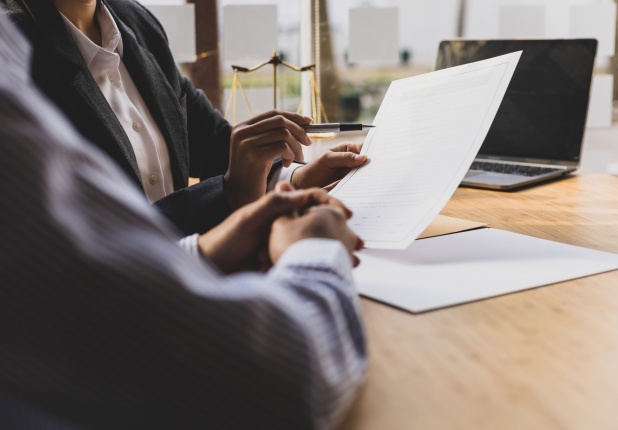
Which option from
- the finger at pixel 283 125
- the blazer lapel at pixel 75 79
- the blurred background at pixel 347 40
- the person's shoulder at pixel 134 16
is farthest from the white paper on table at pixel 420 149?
the blurred background at pixel 347 40

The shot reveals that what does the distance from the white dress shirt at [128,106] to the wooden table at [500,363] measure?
751 millimetres

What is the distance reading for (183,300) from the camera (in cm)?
46

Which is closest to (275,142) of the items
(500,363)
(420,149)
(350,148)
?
(350,148)

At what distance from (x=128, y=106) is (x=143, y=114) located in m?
0.05

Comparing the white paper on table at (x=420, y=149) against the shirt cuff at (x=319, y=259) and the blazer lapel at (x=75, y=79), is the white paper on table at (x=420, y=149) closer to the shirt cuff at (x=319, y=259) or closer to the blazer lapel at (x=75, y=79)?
the shirt cuff at (x=319, y=259)

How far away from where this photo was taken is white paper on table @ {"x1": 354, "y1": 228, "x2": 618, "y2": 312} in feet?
2.57

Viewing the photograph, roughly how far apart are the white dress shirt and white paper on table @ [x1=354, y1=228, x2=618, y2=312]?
→ 2.02 ft

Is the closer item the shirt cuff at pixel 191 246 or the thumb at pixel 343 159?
the shirt cuff at pixel 191 246

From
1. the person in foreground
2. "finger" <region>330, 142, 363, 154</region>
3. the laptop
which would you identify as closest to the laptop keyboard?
the laptop

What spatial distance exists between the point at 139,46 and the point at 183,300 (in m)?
1.11

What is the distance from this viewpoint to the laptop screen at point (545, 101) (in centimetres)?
160

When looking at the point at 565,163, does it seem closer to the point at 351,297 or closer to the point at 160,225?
the point at 351,297

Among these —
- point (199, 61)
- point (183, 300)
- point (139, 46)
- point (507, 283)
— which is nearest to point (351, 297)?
point (183, 300)

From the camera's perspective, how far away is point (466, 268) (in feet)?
2.85
